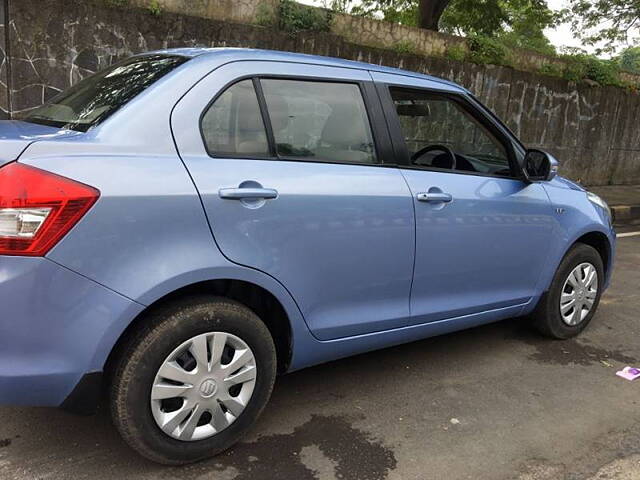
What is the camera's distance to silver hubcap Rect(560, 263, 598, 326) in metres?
3.94

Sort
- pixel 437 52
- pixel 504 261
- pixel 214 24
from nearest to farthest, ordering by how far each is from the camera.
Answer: pixel 504 261, pixel 214 24, pixel 437 52


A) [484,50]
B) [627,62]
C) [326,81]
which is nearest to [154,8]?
[326,81]

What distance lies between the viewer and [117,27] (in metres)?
6.86

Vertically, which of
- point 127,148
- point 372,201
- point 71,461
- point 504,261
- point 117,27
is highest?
point 117,27

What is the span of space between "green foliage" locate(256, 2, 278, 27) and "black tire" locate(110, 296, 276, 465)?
651 cm

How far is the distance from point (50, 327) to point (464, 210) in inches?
81.8

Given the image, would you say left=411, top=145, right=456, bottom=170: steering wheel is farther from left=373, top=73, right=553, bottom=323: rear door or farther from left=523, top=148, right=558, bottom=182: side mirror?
left=523, top=148, right=558, bottom=182: side mirror

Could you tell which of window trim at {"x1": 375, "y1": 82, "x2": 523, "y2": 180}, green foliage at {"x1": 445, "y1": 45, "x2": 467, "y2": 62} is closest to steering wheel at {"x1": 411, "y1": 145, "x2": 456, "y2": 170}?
window trim at {"x1": 375, "y1": 82, "x2": 523, "y2": 180}

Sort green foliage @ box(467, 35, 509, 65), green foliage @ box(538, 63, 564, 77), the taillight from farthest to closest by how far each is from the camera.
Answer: green foliage @ box(538, 63, 564, 77)
green foliage @ box(467, 35, 509, 65)
the taillight

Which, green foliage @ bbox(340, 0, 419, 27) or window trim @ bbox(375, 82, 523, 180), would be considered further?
green foliage @ bbox(340, 0, 419, 27)

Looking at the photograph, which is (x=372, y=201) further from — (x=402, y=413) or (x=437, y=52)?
(x=437, y=52)

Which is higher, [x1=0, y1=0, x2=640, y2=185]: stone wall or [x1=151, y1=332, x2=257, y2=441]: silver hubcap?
[x1=0, y1=0, x2=640, y2=185]: stone wall

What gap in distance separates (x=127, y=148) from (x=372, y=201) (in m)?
1.13

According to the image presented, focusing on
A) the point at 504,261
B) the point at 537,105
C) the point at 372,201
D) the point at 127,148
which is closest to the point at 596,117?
the point at 537,105
